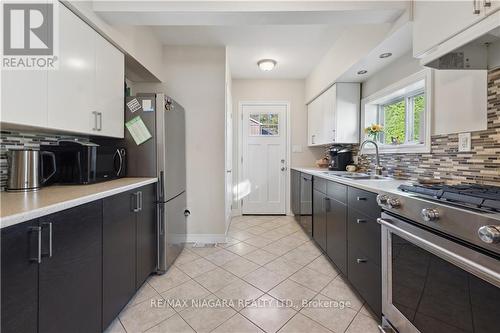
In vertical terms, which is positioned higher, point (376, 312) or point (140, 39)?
point (140, 39)

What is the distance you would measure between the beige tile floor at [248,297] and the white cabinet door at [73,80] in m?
1.35

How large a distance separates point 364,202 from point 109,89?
2.14m

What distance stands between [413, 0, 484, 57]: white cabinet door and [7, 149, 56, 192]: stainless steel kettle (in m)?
2.36

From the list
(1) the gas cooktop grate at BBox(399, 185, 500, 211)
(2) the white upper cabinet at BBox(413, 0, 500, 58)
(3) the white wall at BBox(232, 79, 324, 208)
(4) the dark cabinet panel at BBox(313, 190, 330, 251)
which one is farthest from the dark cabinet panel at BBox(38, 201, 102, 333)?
(3) the white wall at BBox(232, 79, 324, 208)

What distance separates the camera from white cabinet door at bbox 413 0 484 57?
1050mm

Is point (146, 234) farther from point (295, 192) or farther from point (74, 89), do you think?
point (295, 192)

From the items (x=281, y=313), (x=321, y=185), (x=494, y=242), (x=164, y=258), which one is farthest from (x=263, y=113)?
(x=494, y=242)

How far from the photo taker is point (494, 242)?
73 centimetres

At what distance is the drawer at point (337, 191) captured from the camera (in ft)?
6.14

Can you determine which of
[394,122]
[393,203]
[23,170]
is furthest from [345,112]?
[23,170]

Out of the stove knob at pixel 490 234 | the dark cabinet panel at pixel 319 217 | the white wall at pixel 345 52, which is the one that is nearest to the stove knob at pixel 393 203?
the stove knob at pixel 490 234

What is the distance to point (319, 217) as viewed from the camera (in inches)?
101

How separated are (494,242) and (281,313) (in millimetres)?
1296

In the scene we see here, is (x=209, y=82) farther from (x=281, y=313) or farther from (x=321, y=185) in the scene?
(x=281, y=313)
